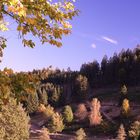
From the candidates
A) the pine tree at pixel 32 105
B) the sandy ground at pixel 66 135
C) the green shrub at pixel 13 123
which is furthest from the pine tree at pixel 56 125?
the green shrub at pixel 13 123

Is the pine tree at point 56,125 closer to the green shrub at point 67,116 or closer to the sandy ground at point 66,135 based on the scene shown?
the sandy ground at point 66,135

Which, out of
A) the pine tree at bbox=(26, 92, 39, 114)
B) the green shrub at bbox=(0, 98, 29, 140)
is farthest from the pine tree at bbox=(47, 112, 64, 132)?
the green shrub at bbox=(0, 98, 29, 140)

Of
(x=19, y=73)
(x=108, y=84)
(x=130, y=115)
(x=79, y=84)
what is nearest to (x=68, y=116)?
(x=130, y=115)

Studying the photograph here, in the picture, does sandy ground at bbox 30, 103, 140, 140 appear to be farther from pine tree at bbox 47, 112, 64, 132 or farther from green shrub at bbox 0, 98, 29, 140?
green shrub at bbox 0, 98, 29, 140

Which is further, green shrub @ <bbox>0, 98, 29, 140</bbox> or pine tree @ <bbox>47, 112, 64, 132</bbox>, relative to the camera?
pine tree @ <bbox>47, 112, 64, 132</bbox>

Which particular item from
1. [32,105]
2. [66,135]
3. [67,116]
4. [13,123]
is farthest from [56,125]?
[13,123]

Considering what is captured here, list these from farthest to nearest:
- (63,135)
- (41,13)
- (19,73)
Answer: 1. (63,135)
2. (19,73)
3. (41,13)

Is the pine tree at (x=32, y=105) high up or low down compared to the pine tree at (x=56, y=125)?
up

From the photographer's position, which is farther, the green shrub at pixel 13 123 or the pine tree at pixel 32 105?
the pine tree at pixel 32 105

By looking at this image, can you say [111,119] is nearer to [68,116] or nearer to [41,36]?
[68,116]

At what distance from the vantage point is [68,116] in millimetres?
134625

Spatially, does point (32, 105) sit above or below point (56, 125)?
above

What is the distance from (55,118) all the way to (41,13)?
11683 centimetres

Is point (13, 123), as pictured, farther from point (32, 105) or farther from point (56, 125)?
point (32, 105)
